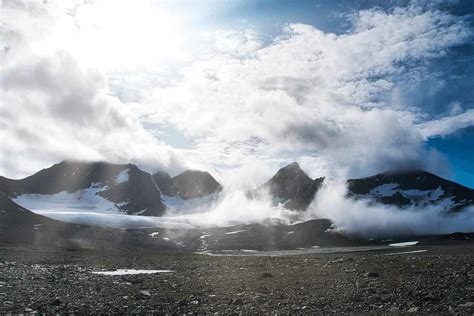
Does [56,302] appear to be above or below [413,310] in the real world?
below

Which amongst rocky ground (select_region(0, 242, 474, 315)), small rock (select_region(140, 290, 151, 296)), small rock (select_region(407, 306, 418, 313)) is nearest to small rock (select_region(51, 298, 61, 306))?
rocky ground (select_region(0, 242, 474, 315))

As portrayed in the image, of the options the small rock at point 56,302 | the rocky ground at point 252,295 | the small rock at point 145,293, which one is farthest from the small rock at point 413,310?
the small rock at point 56,302

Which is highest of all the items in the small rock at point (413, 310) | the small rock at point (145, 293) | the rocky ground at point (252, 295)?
the small rock at point (413, 310)

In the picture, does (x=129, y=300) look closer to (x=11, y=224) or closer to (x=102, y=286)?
(x=102, y=286)

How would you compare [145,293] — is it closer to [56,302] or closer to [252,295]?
[56,302]

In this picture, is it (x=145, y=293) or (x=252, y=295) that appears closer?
(x=252, y=295)

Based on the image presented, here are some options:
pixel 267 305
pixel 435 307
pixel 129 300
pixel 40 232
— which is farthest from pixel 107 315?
pixel 40 232

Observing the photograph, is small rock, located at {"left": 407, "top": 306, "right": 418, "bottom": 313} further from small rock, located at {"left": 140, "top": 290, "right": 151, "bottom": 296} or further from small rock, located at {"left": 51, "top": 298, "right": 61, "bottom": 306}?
small rock, located at {"left": 51, "top": 298, "right": 61, "bottom": 306}

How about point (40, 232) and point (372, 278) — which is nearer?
point (372, 278)

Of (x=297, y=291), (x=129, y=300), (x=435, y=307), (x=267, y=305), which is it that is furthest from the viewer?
(x=297, y=291)

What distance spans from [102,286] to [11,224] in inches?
7723

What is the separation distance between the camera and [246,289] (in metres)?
24.9

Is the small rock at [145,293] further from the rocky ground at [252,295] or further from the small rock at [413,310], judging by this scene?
the small rock at [413,310]

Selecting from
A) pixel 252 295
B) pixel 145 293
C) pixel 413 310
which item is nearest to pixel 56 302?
pixel 145 293
